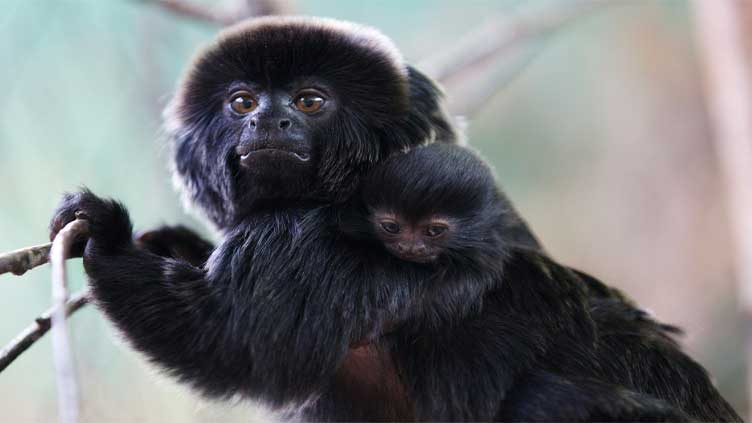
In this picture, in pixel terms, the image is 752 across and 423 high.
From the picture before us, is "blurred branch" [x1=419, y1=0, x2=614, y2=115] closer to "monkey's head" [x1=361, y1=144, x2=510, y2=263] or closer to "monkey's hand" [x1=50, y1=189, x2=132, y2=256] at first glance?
"monkey's head" [x1=361, y1=144, x2=510, y2=263]

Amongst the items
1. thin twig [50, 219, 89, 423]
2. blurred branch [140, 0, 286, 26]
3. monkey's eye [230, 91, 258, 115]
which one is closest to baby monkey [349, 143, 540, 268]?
monkey's eye [230, 91, 258, 115]

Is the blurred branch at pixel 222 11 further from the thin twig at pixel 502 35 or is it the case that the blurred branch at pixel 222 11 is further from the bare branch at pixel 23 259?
the bare branch at pixel 23 259

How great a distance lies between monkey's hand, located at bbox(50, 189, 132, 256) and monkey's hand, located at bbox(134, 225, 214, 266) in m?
0.72

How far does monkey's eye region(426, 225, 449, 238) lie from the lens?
3.66 metres

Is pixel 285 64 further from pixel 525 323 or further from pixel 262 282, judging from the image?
pixel 525 323

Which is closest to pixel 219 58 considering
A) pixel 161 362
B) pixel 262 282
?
pixel 262 282

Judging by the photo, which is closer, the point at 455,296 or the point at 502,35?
the point at 455,296

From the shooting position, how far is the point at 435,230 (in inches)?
145

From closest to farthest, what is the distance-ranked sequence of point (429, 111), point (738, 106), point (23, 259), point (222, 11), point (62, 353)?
point (62, 353)
point (23, 259)
point (429, 111)
point (738, 106)
point (222, 11)

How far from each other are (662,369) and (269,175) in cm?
195

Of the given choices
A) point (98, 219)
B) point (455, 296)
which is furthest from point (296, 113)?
point (455, 296)

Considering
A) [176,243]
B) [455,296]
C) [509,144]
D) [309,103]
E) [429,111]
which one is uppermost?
[509,144]

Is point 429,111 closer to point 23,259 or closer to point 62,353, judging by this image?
point 23,259

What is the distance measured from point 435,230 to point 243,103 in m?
1.06
